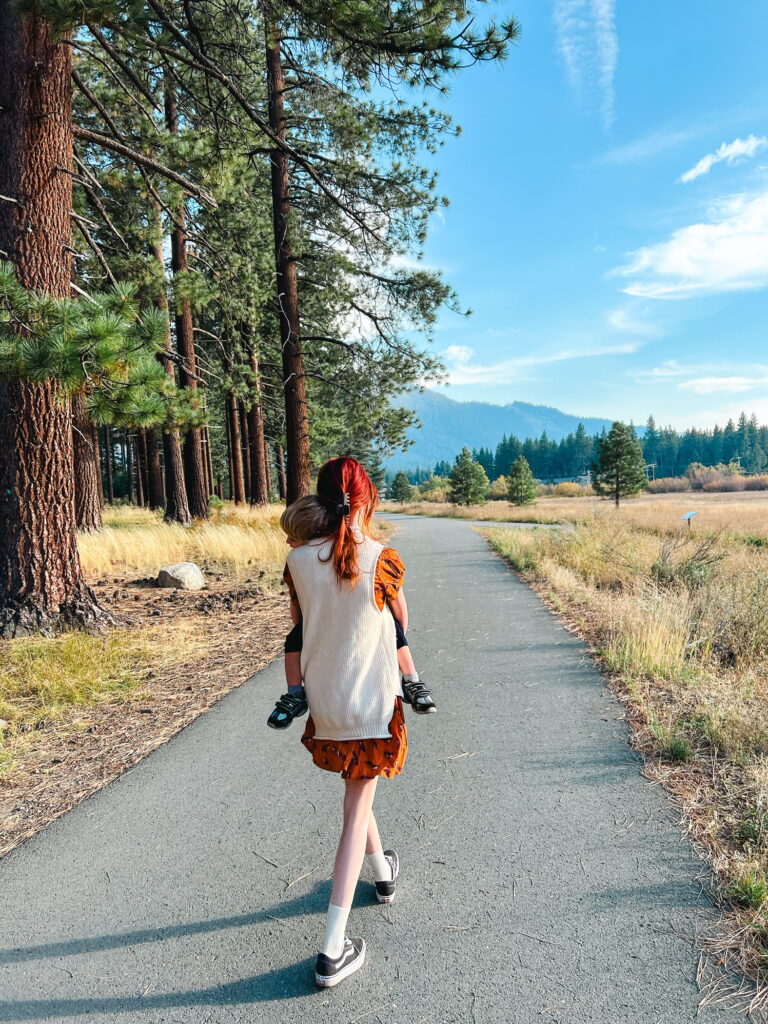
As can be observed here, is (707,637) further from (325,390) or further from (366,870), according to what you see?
(325,390)

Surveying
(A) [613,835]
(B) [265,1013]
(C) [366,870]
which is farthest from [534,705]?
(B) [265,1013]

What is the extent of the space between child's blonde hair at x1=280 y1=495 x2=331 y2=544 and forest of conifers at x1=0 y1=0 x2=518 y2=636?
3269 mm

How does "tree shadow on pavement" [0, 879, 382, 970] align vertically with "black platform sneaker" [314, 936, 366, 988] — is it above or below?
Answer: below

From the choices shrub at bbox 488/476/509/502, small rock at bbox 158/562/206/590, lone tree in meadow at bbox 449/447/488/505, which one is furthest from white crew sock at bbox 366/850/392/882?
shrub at bbox 488/476/509/502

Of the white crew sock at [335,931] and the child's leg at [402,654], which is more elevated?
the child's leg at [402,654]

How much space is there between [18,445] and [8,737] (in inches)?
117

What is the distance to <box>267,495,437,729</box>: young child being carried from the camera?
2.34m

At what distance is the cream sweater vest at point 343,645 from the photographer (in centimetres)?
231

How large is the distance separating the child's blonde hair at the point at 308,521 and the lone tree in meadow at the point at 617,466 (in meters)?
48.2

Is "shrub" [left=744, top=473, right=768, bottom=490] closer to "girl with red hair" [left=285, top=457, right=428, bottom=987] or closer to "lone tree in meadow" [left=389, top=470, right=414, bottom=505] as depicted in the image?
"lone tree in meadow" [left=389, top=470, right=414, bottom=505]

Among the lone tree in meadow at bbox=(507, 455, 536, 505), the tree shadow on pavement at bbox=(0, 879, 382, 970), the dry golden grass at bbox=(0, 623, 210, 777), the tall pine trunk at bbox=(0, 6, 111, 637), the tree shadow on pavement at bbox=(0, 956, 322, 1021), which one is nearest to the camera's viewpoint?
the tree shadow on pavement at bbox=(0, 956, 322, 1021)

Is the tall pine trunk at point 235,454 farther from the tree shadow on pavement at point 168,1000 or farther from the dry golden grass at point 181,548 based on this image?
the tree shadow on pavement at point 168,1000

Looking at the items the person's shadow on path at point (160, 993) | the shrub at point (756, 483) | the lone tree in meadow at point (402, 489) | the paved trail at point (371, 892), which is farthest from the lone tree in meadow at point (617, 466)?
the person's shadow on path at point (160, 993)

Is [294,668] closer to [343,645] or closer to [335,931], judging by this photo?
[343,645]
